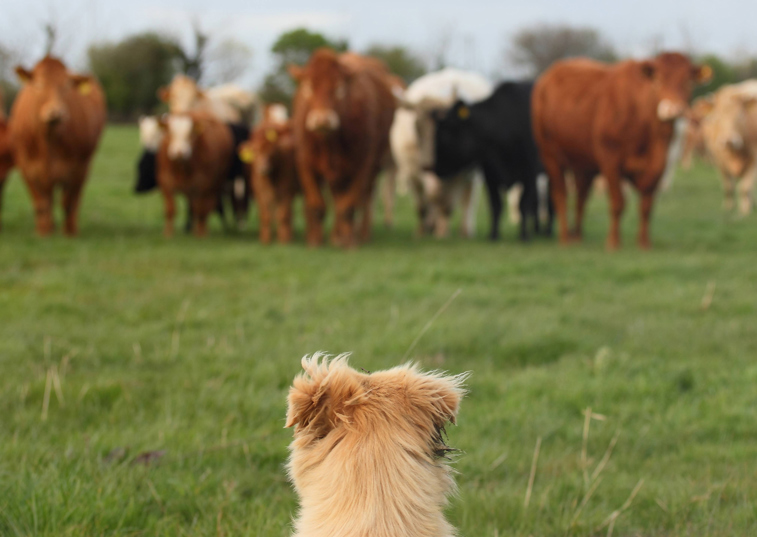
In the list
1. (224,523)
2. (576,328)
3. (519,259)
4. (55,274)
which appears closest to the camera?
(224,523)

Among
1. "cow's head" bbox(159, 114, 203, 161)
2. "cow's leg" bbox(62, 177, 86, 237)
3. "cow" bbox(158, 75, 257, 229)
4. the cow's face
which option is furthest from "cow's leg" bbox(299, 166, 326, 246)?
"cow's leg" bbox(62, 177, 86, 237)

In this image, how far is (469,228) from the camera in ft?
39.5

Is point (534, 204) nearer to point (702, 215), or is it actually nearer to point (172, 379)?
point (702, 215)

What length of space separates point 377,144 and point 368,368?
263 inches

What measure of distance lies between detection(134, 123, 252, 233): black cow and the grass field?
131 inches

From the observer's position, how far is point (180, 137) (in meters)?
10.2

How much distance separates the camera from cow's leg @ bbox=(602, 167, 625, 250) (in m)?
9.92

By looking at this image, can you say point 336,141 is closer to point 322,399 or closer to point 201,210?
point 201,210

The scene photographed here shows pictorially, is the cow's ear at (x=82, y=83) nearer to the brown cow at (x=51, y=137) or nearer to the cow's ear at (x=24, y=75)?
the brown cow at (x=51, y=137)

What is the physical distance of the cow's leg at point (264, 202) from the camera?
10430mm

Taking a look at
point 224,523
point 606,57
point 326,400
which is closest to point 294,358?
point 224,523

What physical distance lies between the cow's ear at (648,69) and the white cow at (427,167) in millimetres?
3300

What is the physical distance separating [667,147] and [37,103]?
7.48 metres

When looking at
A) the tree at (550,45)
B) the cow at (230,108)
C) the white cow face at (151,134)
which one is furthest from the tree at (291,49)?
the white cow face at (151,134)
